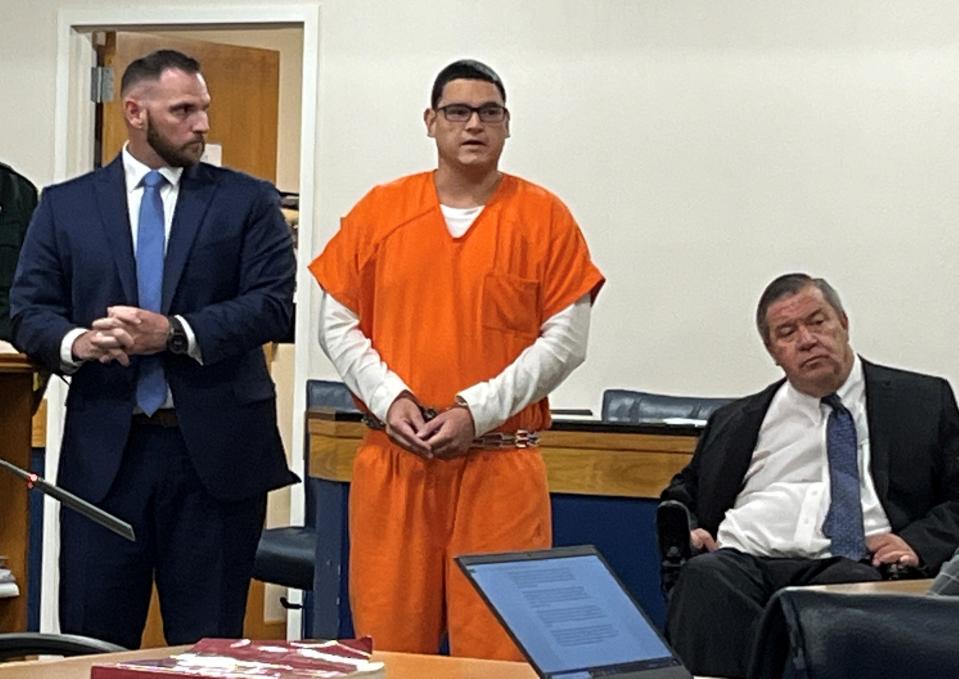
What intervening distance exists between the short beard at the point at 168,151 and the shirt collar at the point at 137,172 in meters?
0.02

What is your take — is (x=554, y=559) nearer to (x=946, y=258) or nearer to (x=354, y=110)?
(x=946, y=258)

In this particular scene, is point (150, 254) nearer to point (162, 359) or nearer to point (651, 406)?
point (162, 359)

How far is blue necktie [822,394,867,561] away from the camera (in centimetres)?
359

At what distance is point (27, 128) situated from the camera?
21.3 ft

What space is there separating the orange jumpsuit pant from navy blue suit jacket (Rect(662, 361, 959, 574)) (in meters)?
0.50

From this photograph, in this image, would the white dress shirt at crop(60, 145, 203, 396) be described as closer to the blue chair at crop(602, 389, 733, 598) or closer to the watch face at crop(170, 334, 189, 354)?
the watch face at crop(170, 334, 189, 354)

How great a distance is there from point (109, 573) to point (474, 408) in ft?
2.58

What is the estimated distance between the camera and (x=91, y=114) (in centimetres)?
647

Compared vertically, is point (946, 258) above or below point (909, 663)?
above

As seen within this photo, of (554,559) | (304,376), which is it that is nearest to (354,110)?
(304,376)

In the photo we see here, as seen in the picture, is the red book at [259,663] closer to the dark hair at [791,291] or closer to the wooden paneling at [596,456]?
the dark hair at [791,291]

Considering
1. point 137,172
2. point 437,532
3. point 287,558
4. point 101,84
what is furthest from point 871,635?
point 101,84

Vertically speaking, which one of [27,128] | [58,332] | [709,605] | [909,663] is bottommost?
[709,605]

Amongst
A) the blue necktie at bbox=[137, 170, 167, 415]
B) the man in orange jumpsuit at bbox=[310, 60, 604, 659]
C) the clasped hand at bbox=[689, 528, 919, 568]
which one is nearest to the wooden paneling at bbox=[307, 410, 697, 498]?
the clasped hand at bbox=[689, 528, 919, 568]
